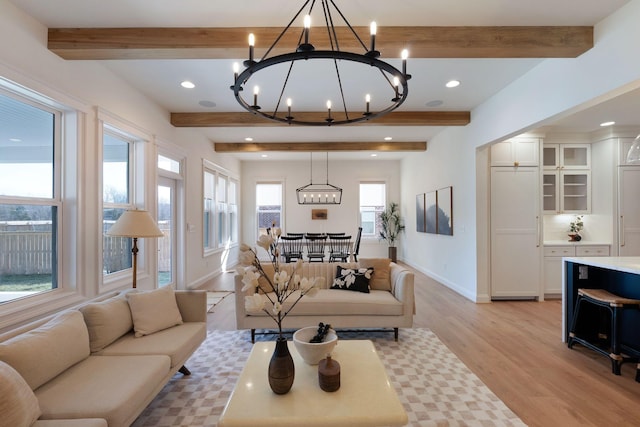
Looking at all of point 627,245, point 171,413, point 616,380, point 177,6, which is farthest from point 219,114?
point 627,245

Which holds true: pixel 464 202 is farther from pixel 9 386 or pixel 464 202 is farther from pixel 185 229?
pixel 9 386

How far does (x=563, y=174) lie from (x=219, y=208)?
6828 mm

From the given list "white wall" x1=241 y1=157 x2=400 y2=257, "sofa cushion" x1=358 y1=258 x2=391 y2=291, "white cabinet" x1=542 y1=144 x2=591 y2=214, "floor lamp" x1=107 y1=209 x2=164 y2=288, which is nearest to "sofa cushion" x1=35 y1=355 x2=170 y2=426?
"floor lamp" x1=107 y1=209 x2=164 y2=288

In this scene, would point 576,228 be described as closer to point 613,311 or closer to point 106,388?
point 613,311

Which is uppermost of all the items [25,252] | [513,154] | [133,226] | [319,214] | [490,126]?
[490,126]

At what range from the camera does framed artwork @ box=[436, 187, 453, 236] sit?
5.44 metres

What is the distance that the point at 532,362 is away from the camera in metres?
2.80

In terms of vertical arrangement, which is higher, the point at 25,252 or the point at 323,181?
the point at 323,181

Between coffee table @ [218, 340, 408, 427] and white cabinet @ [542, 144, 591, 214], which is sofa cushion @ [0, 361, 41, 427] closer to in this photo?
coffee table @ [218, 340, 408, 427]

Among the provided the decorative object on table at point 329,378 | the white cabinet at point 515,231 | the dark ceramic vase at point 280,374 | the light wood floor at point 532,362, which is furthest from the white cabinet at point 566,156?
the dark ceramic vase at point 280,374

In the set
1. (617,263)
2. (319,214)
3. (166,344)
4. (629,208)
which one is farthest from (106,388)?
(319,214)

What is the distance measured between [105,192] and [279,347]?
122 inches

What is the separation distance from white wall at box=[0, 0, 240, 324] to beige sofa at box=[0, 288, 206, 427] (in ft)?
3.14

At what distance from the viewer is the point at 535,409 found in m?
2.12
